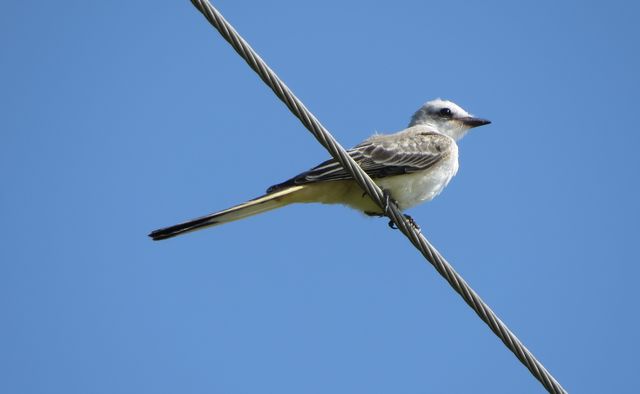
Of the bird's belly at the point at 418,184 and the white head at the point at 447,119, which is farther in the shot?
the white head at the point at 447,119

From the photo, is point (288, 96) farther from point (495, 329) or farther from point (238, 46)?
point (495, 329)

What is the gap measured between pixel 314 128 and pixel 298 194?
212 centimetres

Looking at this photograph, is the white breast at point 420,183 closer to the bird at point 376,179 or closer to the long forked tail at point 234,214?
the bird at point 376,179

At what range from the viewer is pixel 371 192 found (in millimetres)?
4625

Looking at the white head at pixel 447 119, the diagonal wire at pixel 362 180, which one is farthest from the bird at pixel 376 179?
the diagonal wire at pixel 362 180

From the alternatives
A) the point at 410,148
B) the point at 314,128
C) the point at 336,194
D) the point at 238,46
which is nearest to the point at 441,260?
the point at 314,128

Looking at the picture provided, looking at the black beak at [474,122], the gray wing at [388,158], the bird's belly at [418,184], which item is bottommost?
the bird's belly at [418,184]

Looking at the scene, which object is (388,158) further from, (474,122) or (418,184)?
(474,122)

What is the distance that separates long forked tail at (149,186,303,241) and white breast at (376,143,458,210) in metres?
0.83

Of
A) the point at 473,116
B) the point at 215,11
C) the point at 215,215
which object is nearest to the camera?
the point at 215,11

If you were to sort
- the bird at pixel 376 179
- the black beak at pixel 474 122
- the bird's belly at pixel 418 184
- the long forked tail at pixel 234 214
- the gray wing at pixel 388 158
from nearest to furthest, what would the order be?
the long forked tail at pixel 234 214, the bird at pixel 376 179, the gray wing at pixel 388 158, the bird's belly at pixel 418 184, the black beak at pixel 474 122

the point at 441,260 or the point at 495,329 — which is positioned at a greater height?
the point at 441,260

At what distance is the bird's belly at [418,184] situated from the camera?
255 inches

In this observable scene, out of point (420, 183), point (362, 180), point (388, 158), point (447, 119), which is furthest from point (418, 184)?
point (362, 180)
